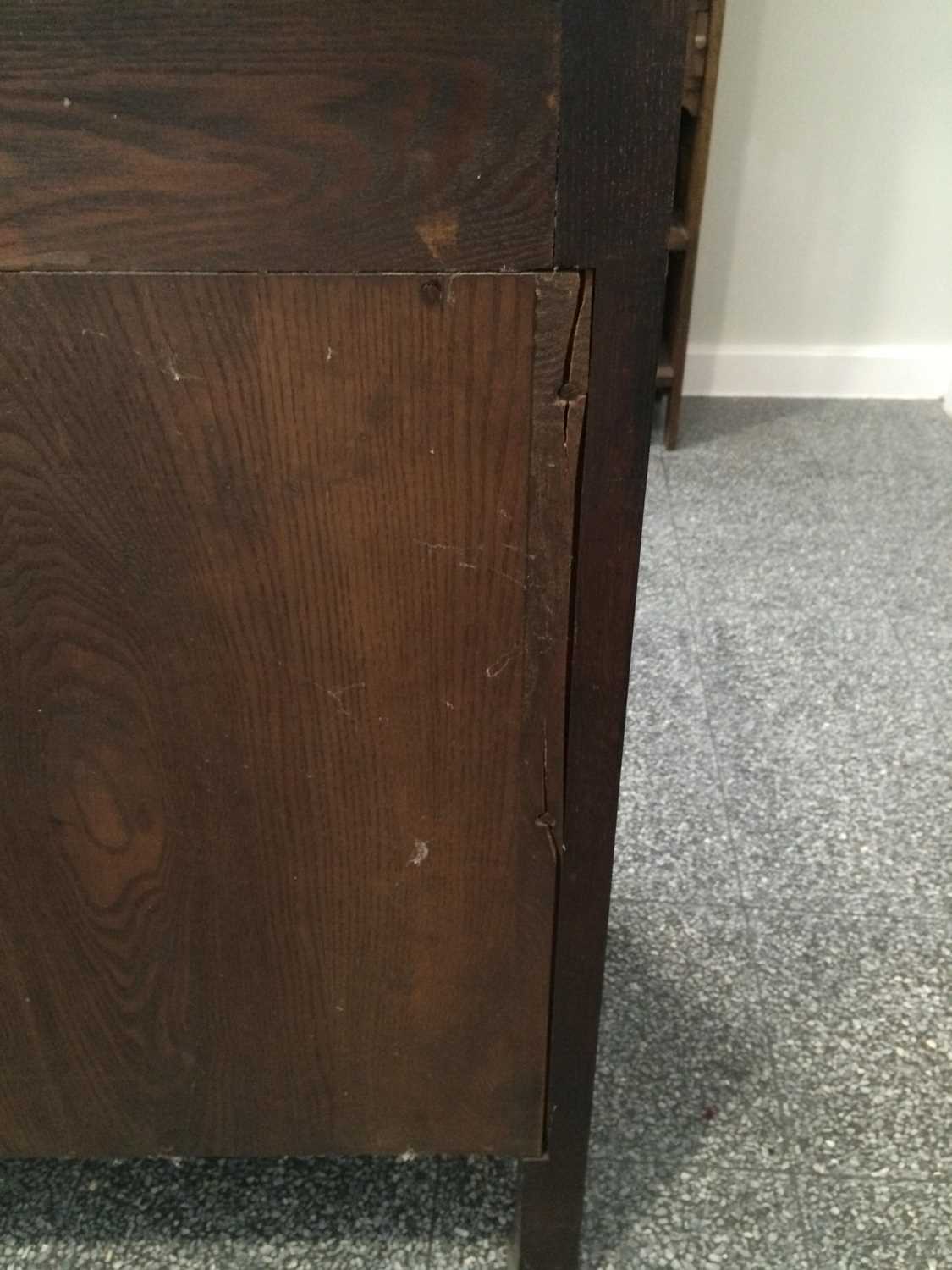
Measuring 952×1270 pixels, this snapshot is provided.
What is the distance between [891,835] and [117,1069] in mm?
901

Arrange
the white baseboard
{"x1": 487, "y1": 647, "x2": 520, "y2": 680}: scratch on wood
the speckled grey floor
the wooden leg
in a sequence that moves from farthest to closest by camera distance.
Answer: the white baseboard
the speckled grey floor
the wooden leg
{"x1": 487, "y1": 647, "x2": 520, "y2": 680}: scratch on wood

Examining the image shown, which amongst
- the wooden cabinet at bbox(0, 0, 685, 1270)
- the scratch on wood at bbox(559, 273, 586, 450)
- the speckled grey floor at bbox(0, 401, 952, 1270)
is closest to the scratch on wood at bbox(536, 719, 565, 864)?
the wooden cabinet at bbox(0, 0, 685, 1270)

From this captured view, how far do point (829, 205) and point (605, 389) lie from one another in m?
1.94

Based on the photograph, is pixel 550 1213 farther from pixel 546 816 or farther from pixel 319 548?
pixel 319 548

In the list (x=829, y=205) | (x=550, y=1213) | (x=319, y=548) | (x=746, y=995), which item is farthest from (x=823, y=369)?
(x=319, y=548)

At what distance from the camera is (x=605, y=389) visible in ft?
1.65

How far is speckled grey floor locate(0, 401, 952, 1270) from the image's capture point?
0.90 metres

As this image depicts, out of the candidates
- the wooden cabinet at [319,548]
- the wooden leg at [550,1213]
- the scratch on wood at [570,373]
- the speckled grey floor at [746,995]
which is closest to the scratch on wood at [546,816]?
the wooden cabinet at [319,548]

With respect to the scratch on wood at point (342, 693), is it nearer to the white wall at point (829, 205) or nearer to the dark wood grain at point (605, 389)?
the dark wood grain at point (605, 389)

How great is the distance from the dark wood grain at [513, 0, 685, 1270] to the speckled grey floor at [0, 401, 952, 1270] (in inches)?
10.7

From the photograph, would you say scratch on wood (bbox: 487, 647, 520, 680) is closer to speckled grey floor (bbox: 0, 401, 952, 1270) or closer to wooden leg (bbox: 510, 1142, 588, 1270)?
wooden leg (bbox: 510, 1142, 588, 1270)

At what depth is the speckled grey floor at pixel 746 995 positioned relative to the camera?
90 centimetres

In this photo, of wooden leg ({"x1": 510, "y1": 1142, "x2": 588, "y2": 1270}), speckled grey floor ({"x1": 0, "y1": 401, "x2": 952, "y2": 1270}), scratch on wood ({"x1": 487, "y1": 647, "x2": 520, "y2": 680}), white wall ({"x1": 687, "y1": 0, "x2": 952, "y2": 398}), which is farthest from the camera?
white wall ({"x1": 687, "y1": 0, "x2": 952, "y2": 398})

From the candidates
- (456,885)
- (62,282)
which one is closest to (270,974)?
(456,885)
